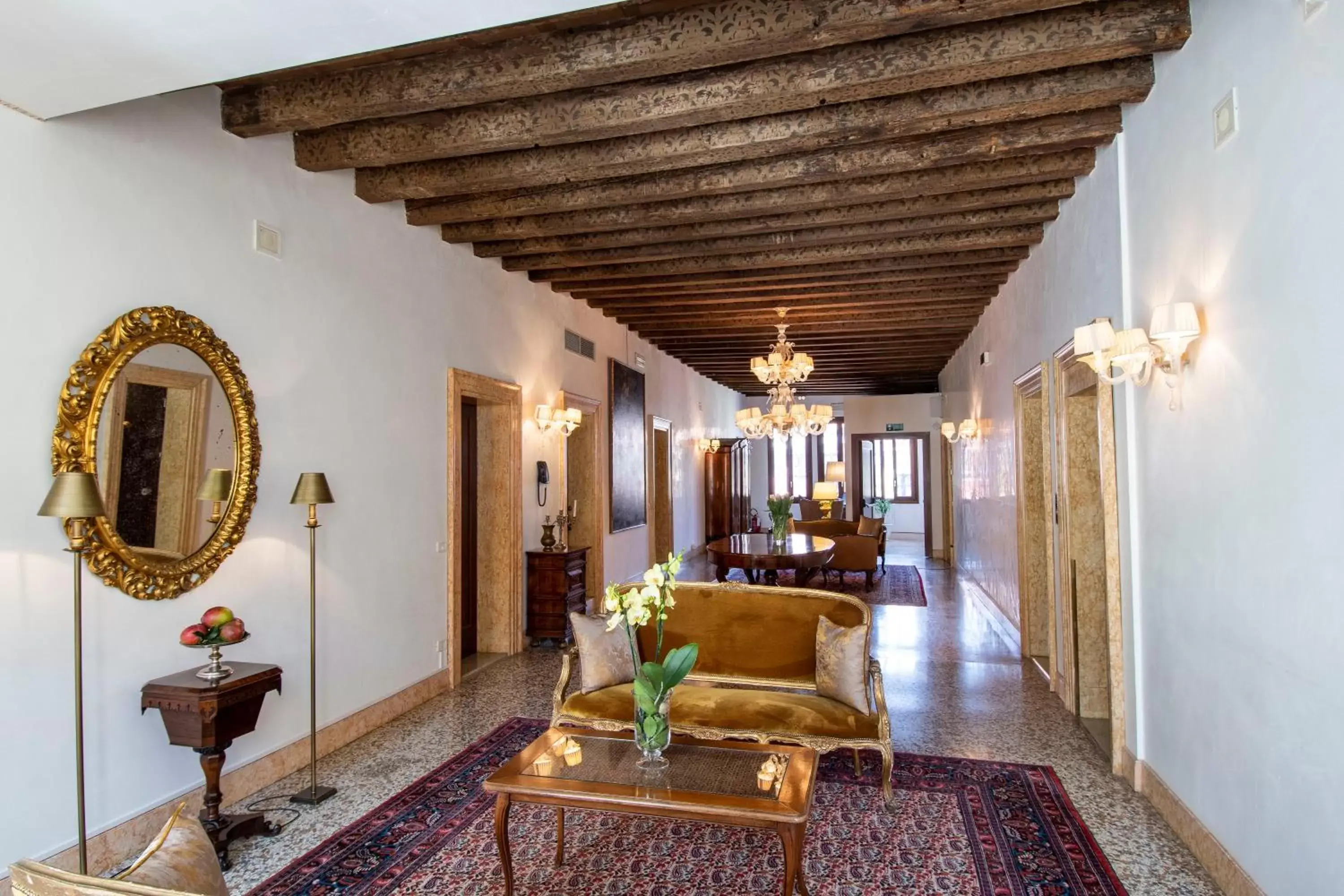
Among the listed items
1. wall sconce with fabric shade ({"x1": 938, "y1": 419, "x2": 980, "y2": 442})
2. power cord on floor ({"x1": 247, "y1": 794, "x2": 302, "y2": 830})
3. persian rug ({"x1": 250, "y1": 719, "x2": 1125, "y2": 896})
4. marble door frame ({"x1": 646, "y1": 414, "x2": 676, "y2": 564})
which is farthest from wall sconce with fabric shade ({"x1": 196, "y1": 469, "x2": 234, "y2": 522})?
wall sconce with fabric shade ({"x1": 938, "y1": 419, "x2": 980, "y2": 442})

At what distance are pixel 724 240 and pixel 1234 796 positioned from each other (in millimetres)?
4555

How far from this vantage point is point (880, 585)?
33.4 feet

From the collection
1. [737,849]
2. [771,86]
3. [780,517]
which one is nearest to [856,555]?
[780,517]

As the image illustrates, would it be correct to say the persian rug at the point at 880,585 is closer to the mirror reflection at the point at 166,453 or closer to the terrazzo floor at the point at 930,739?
the terrazzo floor at the point at 930,739

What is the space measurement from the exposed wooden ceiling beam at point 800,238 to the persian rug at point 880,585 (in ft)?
13.6

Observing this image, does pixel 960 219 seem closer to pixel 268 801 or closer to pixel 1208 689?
pixel 1208 689

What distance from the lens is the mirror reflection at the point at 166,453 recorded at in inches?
123

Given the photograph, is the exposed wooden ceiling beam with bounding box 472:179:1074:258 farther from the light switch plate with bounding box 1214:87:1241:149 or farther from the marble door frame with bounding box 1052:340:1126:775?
the light switch plate with bounding box 1214:87:1241:149

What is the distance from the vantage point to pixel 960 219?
5258mm

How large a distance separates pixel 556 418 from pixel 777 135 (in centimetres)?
375

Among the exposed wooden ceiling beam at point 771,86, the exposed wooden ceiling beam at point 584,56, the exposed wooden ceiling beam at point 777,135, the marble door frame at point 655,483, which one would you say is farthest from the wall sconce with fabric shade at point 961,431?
the exposed wooden ceiling beam at point 584,56

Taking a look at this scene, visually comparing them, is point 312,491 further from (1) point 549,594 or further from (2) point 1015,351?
(2) point 1015,351

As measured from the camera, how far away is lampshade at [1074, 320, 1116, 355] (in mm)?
3582

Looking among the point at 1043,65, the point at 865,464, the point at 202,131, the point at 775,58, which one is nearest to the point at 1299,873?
the point at 1043,65
